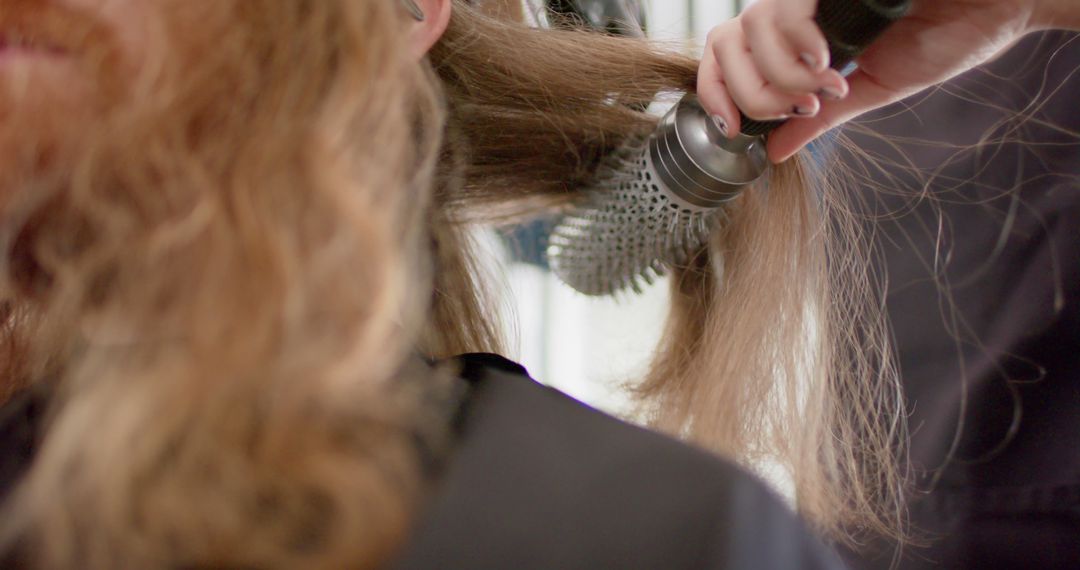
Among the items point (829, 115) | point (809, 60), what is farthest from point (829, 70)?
point (829, 115)

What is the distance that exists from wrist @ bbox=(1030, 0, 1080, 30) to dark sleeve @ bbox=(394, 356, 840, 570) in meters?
0.49

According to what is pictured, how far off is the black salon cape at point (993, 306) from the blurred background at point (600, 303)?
0.89ft

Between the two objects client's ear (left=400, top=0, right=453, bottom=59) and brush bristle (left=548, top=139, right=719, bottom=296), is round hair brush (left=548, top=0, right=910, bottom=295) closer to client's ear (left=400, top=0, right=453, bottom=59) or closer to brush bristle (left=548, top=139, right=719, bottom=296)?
brush bristle (left=548, top=139, right=719, bottom=296)

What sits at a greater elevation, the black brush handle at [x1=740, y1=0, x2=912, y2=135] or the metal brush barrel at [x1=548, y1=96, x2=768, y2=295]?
the black brush handle at [x1=740, y1=0, x2=912, y2=135]

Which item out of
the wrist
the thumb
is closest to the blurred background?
the thumb

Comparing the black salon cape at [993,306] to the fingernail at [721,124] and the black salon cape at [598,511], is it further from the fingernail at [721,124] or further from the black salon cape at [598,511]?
the black salon cape at [598,511]

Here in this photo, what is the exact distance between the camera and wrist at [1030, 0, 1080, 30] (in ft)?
2.36

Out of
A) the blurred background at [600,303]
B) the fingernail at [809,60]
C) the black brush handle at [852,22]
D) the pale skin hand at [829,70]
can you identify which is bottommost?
the blurred background at [600,303]

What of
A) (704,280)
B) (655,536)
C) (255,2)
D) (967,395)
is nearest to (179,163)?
(255,2)

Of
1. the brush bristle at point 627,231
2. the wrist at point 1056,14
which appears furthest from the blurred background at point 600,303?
the wrist at point 1056,14

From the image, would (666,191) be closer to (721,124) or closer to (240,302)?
(721,124)

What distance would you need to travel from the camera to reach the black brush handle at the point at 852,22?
1.90 ft

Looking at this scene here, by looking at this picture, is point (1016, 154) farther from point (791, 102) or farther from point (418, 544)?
point (418, 544)

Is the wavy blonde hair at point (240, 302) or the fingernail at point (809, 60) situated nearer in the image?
the wavy blonde hair at point (240, 302)
